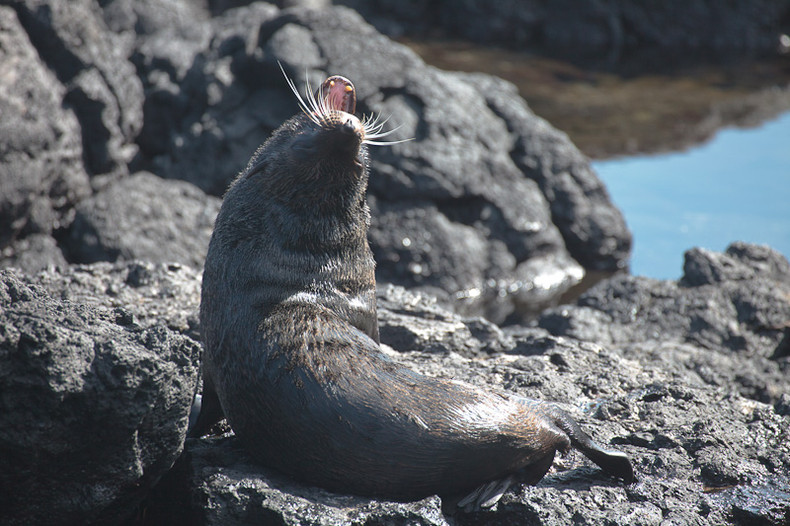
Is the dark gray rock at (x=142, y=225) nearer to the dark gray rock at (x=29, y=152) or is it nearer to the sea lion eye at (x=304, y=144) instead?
the dark gray rock at (x=29, y=152)

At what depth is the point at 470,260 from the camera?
9109 millimetres

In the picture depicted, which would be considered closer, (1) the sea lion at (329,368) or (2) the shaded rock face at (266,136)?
(1) the sea lion at (329,368)

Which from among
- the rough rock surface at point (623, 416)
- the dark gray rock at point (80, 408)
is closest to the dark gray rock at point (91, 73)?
the rough rock surface at point (623, 416)

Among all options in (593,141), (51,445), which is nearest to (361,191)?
(51,445)

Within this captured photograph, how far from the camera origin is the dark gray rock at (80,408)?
2.96m

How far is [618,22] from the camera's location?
19.6 m

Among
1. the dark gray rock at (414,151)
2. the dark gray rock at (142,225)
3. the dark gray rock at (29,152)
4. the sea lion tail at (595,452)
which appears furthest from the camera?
the dark gray rock at (414,151)

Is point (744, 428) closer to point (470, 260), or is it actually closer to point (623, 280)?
point (623, 280)

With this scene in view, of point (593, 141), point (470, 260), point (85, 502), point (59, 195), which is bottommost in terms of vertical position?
point (85, 502)

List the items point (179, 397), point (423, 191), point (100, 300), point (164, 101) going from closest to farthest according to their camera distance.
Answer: point (179, 397), point (100, 300), point (423, 191), point (164, 101)

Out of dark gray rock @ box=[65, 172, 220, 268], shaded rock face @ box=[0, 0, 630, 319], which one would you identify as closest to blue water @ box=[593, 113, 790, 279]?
shaded rock face @ box=[0, 0, 630, 319]

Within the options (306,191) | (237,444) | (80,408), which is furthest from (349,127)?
(80,408)

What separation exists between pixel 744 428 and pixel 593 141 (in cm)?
1027

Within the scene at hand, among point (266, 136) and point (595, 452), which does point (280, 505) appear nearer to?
point (595, 452)
